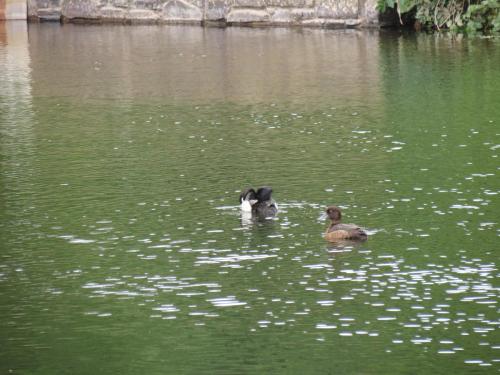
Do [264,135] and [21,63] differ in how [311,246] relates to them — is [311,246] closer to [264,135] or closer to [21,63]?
[264,135]

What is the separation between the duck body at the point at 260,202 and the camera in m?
11.8

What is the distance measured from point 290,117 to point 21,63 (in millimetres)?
8426

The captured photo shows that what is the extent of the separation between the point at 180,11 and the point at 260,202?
67.6 ft

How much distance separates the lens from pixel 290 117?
17.4 meters

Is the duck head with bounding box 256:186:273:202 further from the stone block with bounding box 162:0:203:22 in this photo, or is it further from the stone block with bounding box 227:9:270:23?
the stone block with bounding box 162:0:203:22

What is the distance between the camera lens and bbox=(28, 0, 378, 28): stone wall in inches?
1129

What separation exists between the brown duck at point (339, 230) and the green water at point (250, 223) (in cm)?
11

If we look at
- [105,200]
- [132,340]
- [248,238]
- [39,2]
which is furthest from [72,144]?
[39,2]

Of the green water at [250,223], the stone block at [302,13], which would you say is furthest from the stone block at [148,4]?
the green water at [250,223]

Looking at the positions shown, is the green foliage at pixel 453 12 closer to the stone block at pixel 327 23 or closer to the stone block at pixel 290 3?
the stone block at pixel 327 23

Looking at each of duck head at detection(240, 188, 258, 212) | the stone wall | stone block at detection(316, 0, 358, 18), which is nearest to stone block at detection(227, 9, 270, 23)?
the stone wall

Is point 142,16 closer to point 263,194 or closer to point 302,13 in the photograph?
point 302,13

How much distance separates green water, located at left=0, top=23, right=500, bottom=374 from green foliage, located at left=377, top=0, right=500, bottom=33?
3.33 meters

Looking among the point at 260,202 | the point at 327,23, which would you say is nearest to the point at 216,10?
the point at 327,23
